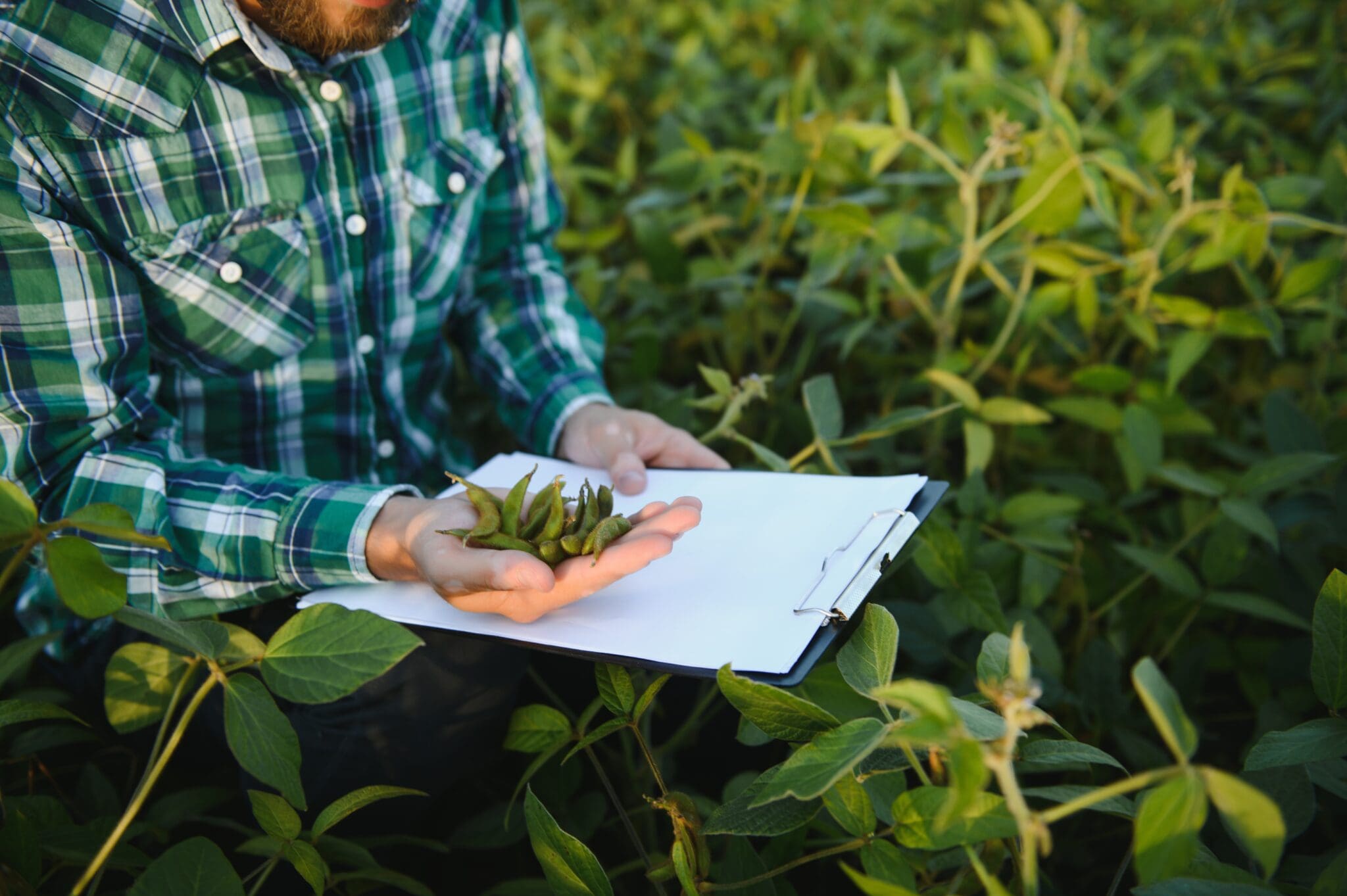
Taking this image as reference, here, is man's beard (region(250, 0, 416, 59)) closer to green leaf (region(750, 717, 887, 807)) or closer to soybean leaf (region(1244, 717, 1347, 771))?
green leaf (region(750, 717, 887, 807))

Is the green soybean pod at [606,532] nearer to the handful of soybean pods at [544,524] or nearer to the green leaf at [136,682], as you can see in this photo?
the handful of soybean pods at [544,524]

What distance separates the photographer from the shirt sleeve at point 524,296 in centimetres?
124

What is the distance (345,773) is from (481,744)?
143 mm

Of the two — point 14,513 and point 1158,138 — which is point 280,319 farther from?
point 1158,138

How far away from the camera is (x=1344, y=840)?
0.87 meters

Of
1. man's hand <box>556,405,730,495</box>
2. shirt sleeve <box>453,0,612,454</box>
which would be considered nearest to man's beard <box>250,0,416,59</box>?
shirt sleeve <box>453,0,612,454</box>

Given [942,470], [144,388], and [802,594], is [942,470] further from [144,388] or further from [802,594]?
[144,388]

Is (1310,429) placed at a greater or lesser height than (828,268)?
lesser

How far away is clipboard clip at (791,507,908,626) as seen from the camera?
2.37 ft

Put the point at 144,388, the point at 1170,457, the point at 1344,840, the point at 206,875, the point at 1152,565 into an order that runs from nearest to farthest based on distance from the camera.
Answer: the point at 206,875 < the point at 1344,840 < the point at 144,388 < the point at 1152,565 < the point at 1170,457

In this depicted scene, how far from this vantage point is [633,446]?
41.9 inches

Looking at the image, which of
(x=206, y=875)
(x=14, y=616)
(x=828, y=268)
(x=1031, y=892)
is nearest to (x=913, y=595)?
(x=828, y=268)

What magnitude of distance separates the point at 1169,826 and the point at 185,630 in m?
0.64

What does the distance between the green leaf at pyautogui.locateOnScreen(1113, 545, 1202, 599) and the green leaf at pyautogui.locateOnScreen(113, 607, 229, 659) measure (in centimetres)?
96
